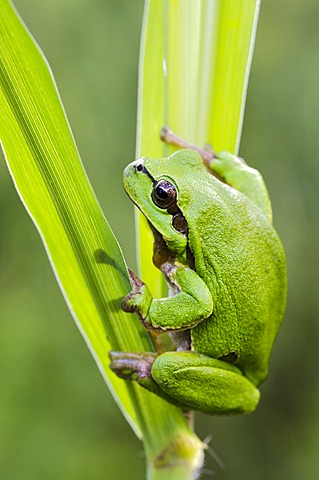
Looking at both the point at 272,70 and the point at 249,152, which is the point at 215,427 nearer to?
the point at 249,152

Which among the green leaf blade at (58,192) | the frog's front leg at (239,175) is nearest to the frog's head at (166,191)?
the frog's front leg at (239,175)

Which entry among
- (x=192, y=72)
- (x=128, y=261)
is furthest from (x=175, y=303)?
(x=128, y=261)

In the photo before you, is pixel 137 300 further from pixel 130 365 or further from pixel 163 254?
pixel 163 254

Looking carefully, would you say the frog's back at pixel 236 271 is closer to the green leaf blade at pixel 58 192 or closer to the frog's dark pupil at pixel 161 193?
the frog's dark pupil at pixel 161 193

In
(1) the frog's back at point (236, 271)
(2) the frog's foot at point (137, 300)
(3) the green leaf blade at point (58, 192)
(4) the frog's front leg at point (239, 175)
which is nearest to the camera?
(3) the green leaf blade at point (58, 192)

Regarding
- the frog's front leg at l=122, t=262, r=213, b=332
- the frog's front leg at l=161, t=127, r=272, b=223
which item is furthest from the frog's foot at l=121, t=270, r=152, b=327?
the frog's front leg at l=161, t=127, r=272, b=223
